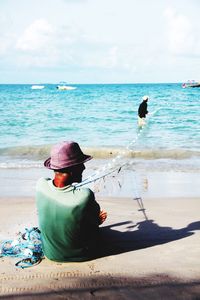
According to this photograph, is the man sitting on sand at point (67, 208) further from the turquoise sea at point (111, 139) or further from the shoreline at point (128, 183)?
the turquoise sea at point (111, 139)

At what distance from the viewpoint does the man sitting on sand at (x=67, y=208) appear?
371cm

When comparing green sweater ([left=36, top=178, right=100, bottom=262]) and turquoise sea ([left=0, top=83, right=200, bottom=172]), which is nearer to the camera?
green sweater ([left=36, top=178, right=100, bottom=262])

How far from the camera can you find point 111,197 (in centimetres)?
718

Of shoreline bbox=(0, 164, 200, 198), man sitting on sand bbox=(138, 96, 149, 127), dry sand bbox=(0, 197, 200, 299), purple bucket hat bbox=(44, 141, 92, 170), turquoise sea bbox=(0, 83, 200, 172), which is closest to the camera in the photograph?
dry sand bbox=(0, 197, 200, 299)

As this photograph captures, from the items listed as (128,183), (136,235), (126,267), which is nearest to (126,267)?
(126,267)

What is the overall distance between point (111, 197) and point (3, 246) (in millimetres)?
2999

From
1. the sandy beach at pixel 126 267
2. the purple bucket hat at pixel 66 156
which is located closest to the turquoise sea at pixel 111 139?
the sandy beach at pixel 126 267

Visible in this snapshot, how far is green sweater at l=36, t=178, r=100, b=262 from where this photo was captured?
3744mm

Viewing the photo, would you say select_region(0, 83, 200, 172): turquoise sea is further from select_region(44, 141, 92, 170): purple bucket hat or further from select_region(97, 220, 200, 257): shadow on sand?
select_region(44, 141, 92, 170): purple bucket hat

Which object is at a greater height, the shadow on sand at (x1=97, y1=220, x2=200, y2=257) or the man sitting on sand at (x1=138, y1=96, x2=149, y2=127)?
the man sitting on sand at (x1=138, y1=96, x2=149, y2=127)

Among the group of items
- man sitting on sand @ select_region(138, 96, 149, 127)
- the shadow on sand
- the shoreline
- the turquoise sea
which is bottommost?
the turquoise sea

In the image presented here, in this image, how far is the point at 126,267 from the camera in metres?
4.00

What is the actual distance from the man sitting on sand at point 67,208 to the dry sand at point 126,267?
7.7 inches

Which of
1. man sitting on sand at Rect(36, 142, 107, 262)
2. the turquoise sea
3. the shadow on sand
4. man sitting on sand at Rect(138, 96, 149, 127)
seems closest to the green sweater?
man sitting on sand at Rect(36, 142, 107, 262)
